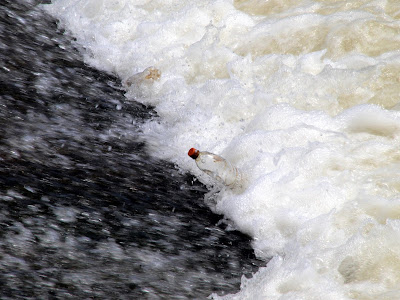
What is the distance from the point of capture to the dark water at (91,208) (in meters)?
3.27

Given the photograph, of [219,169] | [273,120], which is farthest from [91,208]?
[273,120]

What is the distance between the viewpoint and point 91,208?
3900 mm

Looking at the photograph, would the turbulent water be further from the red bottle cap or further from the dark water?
the red bottle cap

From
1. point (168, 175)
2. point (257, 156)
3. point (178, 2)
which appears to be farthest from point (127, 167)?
point (178, 2)

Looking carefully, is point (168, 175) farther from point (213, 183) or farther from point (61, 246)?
point (61, 246)

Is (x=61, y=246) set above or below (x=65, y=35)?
below

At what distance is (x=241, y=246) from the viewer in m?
4.12

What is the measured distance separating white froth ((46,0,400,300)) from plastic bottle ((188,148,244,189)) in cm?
9

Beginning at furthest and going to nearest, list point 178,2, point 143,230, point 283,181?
point 178,2
point 283,181
point 143,230

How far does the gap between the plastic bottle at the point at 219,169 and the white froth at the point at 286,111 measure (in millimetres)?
95

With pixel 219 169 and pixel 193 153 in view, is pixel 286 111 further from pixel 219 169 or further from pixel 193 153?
pixel 193 153

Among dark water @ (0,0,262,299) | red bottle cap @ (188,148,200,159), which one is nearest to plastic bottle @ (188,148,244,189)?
red bottle cap @ (188,148,200,159)

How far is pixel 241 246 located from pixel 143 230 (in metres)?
0.69

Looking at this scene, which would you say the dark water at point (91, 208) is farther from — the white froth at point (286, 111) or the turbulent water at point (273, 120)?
the white froth at point (286, 111)
